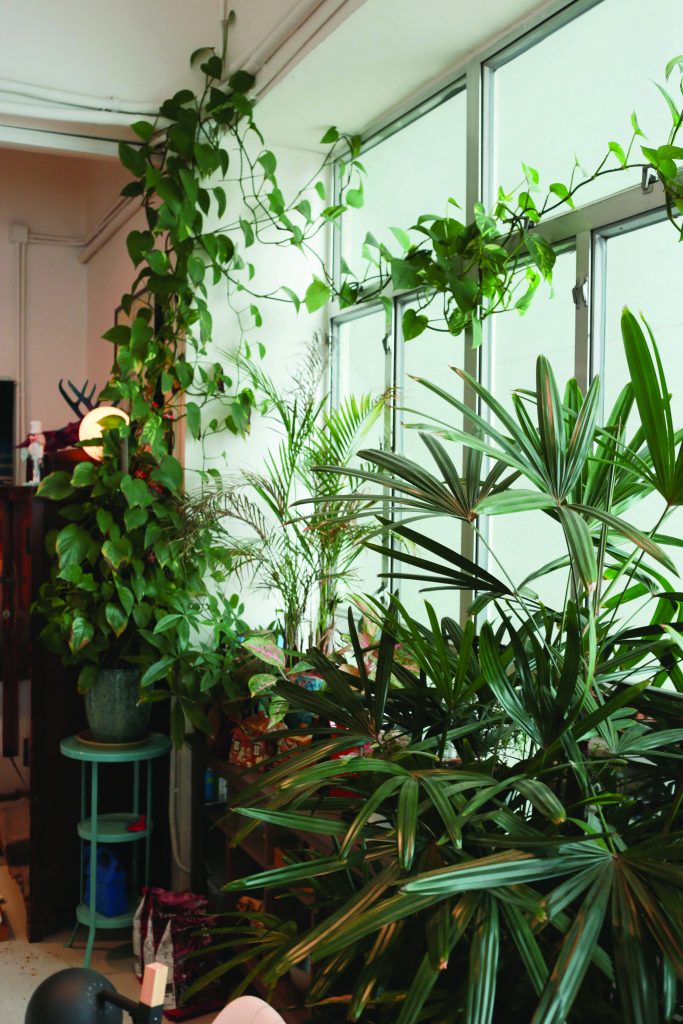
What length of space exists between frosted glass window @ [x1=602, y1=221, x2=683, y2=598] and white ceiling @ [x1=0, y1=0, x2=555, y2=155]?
3.17 ft

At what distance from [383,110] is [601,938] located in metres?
2.81

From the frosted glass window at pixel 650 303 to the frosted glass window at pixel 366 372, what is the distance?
105 centimetres

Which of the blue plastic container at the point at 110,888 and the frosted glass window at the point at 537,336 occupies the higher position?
the frosted glass window at the point at 537,336

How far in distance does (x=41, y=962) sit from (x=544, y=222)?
294cm

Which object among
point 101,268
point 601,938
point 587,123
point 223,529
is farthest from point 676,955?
point 101,268

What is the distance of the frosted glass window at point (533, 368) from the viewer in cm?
253

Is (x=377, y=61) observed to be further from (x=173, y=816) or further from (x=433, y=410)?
(x=173, y=816)

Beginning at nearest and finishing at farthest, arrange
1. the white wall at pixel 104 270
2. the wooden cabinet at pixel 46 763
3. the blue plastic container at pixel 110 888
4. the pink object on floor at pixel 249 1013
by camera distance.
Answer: the pink object on floor at pixel 249 1013
the blue plastic container at pixel 110 888
the wooden cabinet at pixel 46 763
the white wall at pixel 104 270

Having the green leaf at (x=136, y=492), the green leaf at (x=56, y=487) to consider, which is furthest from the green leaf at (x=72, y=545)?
the green leaf at (x=136, y=492)

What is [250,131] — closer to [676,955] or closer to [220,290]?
[220,290]

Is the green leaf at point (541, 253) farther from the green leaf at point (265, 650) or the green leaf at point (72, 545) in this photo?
the green leaf at point (72, 545)

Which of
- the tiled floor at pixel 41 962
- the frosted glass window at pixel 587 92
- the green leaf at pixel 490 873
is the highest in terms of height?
the frosted glass window at pixel 587 92

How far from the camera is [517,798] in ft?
5.38

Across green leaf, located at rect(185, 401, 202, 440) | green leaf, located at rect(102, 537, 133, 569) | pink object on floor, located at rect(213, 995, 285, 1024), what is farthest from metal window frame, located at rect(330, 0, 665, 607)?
pink object on floor, located at rect(213, 995, 285, 1024)
